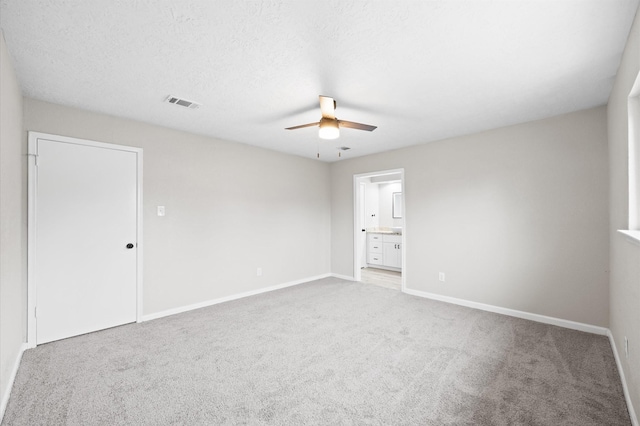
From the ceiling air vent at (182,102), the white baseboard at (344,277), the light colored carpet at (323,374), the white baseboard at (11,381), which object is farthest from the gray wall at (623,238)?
the white baseboard at (11,381)

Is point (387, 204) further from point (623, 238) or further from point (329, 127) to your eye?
point (623, 238)

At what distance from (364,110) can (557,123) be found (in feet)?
7.35

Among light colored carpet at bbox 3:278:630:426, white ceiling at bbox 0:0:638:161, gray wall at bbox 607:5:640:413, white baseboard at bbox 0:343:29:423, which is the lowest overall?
light colored carpet at bbox 3:278:630:426

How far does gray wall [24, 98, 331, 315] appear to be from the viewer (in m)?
3.47

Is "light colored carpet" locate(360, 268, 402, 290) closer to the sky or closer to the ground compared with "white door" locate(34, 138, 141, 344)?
closer to the ground

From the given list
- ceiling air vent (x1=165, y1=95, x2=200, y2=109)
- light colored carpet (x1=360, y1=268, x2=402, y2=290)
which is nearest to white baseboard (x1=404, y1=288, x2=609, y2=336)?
light colored carpet (x1=360, y1=268, x2=402, y2=290)

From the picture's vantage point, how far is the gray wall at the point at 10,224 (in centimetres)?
192

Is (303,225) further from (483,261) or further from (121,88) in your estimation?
(121,88)

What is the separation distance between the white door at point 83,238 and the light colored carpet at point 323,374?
0.73 ft

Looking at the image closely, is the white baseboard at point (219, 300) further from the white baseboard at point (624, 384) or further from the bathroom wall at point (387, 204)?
the white baseboard at point (624, 384)

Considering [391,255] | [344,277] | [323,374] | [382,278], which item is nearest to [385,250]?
[391,255]

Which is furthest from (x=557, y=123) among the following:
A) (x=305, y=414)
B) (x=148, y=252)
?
(x=148, y=252)

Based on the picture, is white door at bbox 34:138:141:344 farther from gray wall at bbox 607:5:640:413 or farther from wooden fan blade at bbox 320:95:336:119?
gray wall at bbox 607:5:640:413

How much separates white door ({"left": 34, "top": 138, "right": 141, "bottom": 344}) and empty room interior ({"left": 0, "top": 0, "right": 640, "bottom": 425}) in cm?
2
